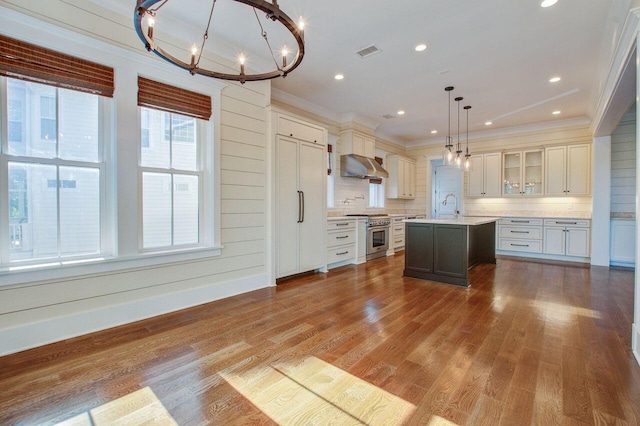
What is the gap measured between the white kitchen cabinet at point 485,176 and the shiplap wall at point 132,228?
5.58m

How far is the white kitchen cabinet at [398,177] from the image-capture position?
7.60m

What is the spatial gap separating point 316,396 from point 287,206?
2.85 meters

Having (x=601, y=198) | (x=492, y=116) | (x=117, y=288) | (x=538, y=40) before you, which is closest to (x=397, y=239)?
(x=492, y=116)

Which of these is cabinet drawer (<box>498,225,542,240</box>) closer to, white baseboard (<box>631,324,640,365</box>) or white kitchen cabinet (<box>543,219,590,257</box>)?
white kitchen cabinet (<box>543,219,590,257</box>)

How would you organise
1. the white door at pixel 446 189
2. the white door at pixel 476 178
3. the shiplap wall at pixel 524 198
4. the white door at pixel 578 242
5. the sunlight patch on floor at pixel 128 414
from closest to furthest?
the sunlight patch on floor at pixel 128 414 < the white door at pixel 578 242 < the shiplap wall at pixel 524 198 < the white door at pixel 476 178 < the white door at pixel 446 189

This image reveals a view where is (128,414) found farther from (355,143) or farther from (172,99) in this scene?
(355,143)

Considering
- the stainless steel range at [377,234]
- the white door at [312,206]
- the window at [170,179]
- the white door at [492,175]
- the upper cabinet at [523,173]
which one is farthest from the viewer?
the white door at [492,175]

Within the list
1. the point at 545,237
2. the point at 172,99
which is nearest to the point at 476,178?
the point at 545,237

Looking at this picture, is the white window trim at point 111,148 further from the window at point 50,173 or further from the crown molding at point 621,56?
the crown molding at point 621,56

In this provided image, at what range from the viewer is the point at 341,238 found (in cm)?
535

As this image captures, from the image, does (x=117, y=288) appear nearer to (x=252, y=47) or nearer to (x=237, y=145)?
(x=237, y=145)

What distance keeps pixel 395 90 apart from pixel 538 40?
77.2 inches

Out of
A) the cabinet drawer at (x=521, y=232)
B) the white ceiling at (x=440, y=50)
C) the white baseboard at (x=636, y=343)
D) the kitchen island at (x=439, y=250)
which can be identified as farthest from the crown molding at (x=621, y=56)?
Result: the cabinet drawer at (x=521, y=232)

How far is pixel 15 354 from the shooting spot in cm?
223
